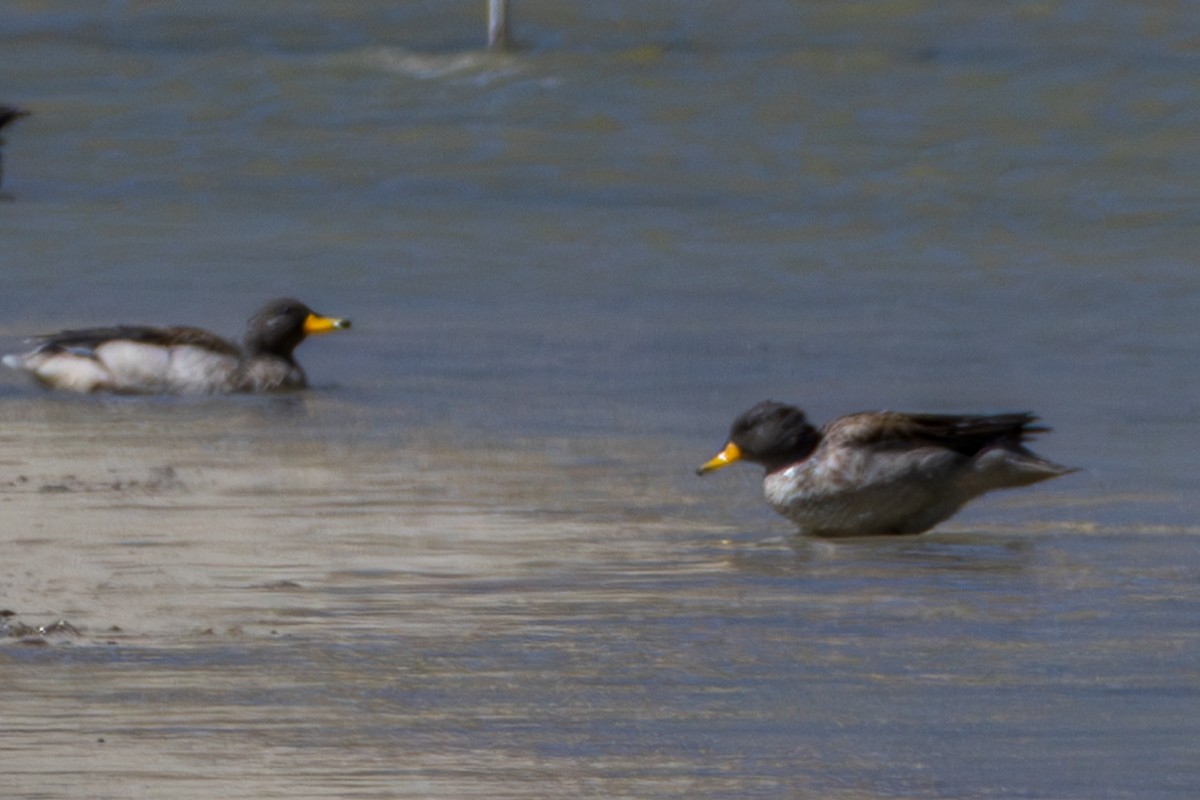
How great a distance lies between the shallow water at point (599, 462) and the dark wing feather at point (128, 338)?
0.54 metres

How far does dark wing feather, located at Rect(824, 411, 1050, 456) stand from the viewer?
920cm

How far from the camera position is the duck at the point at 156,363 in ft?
44.8

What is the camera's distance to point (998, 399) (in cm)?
1330

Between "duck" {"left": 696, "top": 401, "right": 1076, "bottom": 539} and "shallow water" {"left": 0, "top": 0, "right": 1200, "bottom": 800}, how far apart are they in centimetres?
13

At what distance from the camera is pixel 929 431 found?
9.23 metres

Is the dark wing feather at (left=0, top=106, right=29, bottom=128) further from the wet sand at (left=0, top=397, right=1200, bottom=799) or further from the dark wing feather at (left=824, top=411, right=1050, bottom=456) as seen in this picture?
the dark wing feather at (left=824, top=411, right=1050, bottom=456)

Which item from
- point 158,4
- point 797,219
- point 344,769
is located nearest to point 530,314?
point 797,219

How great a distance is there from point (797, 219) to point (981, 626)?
16714mm

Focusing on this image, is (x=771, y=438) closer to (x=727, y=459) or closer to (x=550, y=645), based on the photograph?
(x=727, y=459)

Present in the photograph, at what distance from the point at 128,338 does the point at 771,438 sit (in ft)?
17.4

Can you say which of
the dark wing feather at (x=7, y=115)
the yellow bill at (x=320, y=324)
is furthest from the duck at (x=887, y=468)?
the dark wing feather at (x=7, y=115)

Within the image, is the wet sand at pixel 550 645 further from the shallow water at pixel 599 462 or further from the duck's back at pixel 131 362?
the duck's back at pixel 131 362

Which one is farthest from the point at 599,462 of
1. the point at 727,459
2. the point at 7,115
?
the point at 7,115

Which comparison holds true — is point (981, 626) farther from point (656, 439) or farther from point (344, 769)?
point (656, 439)
